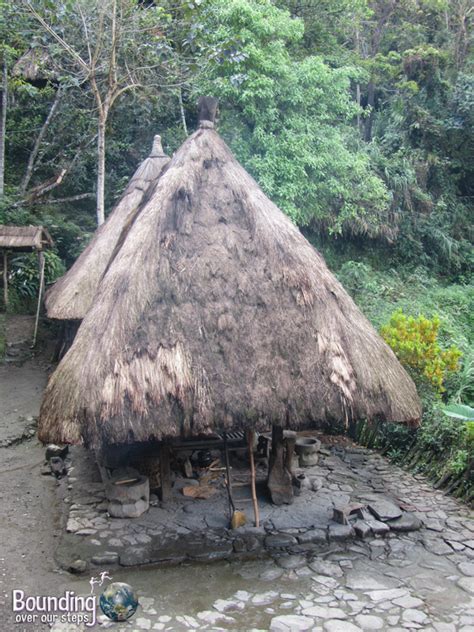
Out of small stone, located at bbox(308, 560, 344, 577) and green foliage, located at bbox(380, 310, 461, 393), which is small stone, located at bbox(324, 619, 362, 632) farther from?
green foliage, located at bbox(380, 310, 461, 393)

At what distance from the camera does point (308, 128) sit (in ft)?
38.8

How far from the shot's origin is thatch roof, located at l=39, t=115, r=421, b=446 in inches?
191

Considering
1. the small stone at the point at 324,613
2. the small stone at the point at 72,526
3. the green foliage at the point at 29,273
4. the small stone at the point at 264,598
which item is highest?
the green foliage at the point at 29,273

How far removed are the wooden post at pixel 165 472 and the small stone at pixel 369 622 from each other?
2.52 m

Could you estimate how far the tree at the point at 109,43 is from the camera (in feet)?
36.2

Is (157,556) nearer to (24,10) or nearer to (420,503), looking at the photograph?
(420,503)

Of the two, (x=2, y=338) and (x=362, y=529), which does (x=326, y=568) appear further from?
(x=2, y=338)

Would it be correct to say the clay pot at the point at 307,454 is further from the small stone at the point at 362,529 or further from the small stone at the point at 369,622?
the small stone at the point at 369,622

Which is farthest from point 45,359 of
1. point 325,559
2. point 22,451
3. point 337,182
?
point 325,559

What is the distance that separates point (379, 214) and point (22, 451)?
10566mm

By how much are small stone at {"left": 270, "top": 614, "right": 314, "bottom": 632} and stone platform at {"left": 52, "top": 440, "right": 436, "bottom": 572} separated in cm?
94

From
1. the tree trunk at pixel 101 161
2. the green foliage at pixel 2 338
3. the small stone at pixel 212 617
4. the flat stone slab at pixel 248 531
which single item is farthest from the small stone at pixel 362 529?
the green foliage at pixel 2 338

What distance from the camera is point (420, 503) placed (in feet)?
21.2

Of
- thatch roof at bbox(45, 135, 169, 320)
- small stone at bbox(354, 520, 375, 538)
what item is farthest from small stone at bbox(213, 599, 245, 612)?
thatch roof at bbox(45, 135, 169, 320)
